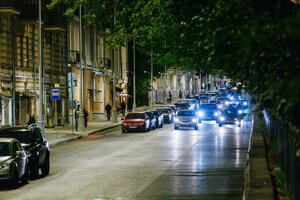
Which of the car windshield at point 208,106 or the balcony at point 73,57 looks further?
the car windshield at point 208,106

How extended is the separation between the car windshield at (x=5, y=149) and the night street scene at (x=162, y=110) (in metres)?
0.03

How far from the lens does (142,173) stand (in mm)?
21047

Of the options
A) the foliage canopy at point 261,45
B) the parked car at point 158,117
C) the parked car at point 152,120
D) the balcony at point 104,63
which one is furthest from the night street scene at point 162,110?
the balcony at point 104,63

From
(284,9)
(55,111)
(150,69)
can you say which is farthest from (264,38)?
(150,69)

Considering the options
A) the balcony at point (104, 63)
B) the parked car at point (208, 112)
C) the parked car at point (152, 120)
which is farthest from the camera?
the balcony at point (104, 63)

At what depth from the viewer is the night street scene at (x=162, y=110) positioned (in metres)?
6.45

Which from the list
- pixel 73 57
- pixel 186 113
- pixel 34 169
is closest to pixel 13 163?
pixel 34 169

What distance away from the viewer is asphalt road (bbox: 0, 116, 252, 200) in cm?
1638

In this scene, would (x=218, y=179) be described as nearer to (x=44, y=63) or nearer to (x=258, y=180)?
(x=258, y=180)

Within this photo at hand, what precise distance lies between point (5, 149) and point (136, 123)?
3016 cm

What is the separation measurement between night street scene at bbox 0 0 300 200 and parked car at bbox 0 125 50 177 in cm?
4

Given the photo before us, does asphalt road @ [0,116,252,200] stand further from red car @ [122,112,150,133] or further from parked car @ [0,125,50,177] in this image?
red car @ [122,112,150,133]

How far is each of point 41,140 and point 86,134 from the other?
22733 millimetres

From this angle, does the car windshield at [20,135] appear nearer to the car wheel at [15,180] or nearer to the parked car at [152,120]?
the car wheel at [15,180]
